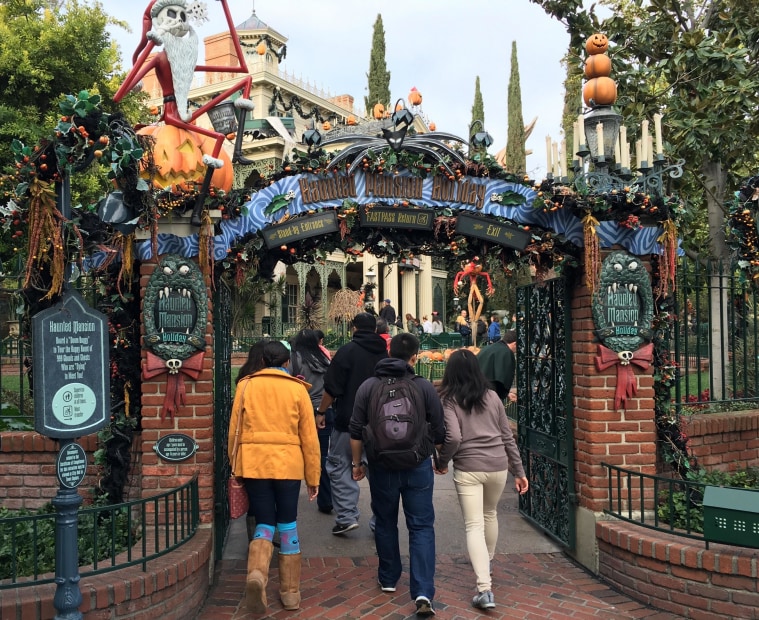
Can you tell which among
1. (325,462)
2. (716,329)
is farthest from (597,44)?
(325,462)

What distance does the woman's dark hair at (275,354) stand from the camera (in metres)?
4.51

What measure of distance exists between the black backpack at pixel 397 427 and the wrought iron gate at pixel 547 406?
1.75 m

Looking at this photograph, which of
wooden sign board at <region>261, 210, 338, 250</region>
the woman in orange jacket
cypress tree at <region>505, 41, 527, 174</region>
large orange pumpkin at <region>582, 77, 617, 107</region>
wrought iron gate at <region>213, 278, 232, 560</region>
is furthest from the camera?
cypress tree at <region>505, 41, 527, 174</region>

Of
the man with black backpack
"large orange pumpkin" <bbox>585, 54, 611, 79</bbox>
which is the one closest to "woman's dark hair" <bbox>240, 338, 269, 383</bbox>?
the man with black backpack

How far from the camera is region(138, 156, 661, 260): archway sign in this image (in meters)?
5.07

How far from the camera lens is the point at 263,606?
416 cm

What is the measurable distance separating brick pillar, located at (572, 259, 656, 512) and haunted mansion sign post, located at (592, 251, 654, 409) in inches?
2.5

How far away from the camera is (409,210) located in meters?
5.21

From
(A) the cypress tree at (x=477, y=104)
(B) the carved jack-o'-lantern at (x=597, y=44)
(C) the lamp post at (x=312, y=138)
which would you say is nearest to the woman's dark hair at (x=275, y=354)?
(C) the lamp post at (x=312, y=138)

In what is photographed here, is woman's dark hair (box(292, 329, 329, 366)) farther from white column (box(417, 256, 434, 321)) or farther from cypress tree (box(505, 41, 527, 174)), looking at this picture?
white column (box(417, 256, 434, 321))

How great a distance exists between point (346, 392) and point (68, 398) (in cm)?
249

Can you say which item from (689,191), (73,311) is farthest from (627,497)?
(689,191)

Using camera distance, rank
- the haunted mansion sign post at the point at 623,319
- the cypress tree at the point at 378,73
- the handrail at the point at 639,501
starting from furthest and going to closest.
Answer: the cypress tree at the point at 378,73 → the haunted mansion sign post at the point at 623,319 → the handrail at the point at 639,501

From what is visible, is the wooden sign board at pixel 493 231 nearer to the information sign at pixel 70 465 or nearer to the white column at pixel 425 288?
the information sign at pixel 70 465
